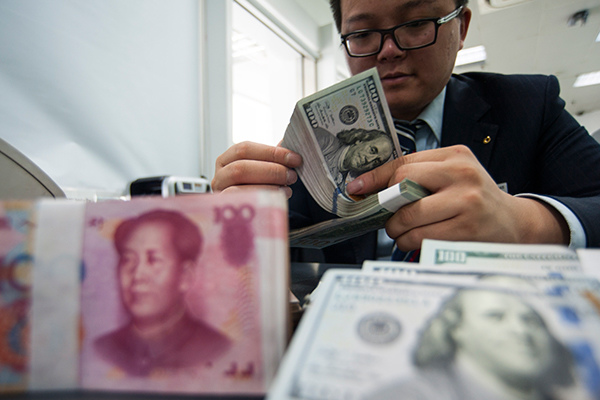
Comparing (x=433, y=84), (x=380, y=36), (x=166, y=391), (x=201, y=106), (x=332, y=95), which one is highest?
(x=201, y=106)

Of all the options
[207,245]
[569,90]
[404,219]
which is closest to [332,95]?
[404,219]

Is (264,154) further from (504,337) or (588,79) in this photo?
(588,79)

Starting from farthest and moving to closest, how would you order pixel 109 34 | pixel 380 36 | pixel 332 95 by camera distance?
pixel 109 34, pixel 380 36, pixel 332 95

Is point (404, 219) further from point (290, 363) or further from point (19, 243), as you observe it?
point (19, 243)

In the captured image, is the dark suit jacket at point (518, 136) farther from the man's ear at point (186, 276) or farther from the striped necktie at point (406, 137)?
the man's ear at point (186, 276)

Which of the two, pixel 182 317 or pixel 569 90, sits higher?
pixel 569 90

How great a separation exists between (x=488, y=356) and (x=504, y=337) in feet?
0.08

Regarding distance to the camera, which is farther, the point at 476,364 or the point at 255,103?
the point at 255,103

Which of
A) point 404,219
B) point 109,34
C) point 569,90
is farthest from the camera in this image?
point 569,90

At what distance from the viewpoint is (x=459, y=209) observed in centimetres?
49

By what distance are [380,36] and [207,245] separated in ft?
2.89

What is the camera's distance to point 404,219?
1.76ft

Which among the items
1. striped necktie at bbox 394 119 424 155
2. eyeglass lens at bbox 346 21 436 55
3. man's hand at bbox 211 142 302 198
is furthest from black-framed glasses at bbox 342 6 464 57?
man's hand at bbox 211 142 302 198

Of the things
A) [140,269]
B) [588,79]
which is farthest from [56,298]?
[588,79]
